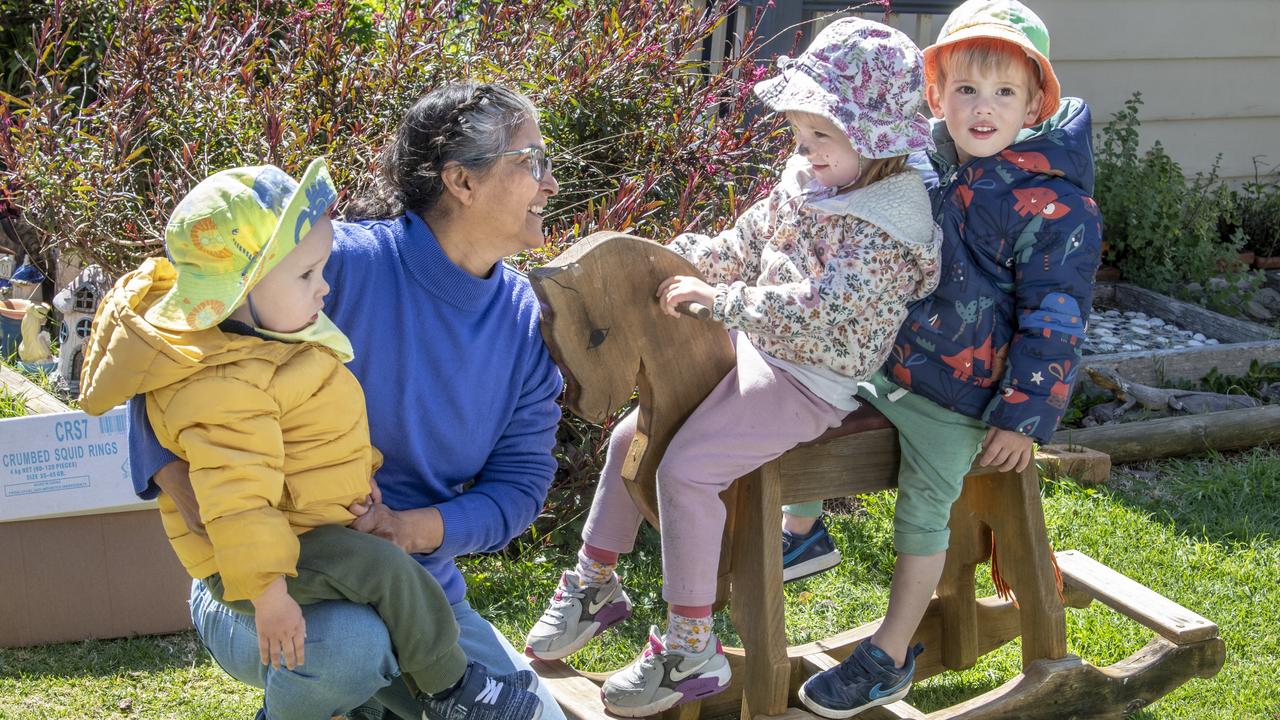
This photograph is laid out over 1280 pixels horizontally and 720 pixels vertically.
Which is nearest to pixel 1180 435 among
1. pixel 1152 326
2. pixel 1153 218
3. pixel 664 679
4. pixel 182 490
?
pixel 1152 326

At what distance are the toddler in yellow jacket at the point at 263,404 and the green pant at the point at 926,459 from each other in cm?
114

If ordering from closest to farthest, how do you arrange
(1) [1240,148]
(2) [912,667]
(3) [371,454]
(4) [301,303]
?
(4) [301,303], (3) [371,454], (2) [912,667], (1) [1240,148]

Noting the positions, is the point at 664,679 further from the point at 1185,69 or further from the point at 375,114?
the point at 1185,69

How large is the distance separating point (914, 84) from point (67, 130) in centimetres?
304

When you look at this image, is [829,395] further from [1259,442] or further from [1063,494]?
[1259,442]

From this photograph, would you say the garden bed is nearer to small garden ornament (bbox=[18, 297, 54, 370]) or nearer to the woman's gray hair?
the woman's gray hair

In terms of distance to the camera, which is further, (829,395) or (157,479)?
(829,395)

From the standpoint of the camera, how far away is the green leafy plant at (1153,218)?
6793 mm

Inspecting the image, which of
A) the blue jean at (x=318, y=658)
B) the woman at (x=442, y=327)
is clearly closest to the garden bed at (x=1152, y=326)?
the woman at (x=442, y=327)

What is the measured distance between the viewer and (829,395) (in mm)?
2836

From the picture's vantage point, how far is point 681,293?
2695 mm

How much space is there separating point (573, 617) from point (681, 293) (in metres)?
0.82

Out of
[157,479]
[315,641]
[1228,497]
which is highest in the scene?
[157,479]

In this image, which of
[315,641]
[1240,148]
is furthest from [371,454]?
[1240,148]
